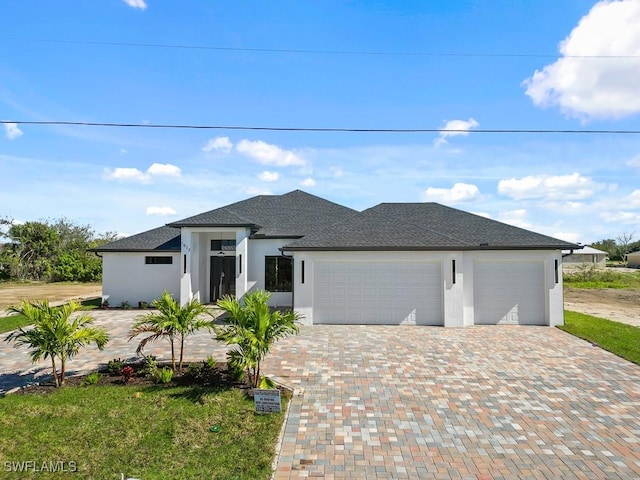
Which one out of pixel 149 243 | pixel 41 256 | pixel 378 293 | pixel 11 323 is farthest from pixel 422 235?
pixel 41 256

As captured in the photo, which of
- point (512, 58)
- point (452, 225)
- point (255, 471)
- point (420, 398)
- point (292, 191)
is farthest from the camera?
point (292, 191)

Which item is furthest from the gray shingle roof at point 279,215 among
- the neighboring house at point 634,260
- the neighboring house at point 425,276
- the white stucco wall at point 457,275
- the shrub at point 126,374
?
the neighboring house at point 634,260

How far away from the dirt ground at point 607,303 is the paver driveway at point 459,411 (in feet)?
26.5

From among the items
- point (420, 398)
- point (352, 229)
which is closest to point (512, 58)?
point (352, 229)

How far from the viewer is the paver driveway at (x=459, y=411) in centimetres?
436

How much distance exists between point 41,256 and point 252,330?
141ft

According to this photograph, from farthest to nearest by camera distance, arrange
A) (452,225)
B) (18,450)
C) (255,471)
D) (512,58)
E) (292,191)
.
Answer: (292,191), (452,225), (512,58), (18,450), (255,471)

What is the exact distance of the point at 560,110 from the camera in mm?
10586

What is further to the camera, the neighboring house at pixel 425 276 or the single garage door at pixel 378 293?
the single garage door at pixel 378 293

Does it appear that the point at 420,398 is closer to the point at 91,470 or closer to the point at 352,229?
the point at 91,470

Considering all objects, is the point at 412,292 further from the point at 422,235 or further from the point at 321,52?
the point at 321,52

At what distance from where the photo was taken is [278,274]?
1689 cm

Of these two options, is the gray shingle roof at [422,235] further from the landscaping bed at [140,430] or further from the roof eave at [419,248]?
the landscaping bed at [140,430]

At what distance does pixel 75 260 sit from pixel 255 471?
40.3 meters
